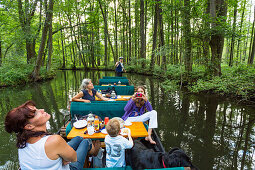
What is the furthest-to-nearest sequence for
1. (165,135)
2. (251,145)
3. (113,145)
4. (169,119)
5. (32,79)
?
(32,79), (169,119), (165,135), (251,145), (113,145)

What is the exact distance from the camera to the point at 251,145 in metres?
3.76

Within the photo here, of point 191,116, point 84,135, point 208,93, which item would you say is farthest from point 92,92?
point 208,93

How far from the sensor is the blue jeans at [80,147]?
6.49ft

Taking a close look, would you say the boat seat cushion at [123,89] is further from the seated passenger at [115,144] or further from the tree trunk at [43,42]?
the tree trunk at [43,42]

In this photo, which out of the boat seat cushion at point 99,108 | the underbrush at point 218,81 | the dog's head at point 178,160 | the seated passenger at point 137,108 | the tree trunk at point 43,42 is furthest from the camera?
the tree trunk at point 43,42

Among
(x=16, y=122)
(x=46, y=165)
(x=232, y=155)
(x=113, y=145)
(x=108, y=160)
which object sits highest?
(x=16, y=122)

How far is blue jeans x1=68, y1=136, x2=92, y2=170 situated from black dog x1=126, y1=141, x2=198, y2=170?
28.0 inches

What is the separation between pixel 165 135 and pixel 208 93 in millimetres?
6518

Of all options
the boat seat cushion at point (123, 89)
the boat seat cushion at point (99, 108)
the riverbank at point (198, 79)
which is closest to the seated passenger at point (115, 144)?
the boat seat cushion at point (99, 108)

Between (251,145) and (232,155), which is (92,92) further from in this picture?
(251,145)

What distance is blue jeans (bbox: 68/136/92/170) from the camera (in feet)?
6.49

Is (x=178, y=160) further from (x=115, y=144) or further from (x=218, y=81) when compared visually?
(x=218, y=81)

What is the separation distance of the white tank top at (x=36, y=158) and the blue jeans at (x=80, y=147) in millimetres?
469

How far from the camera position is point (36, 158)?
1443mm
